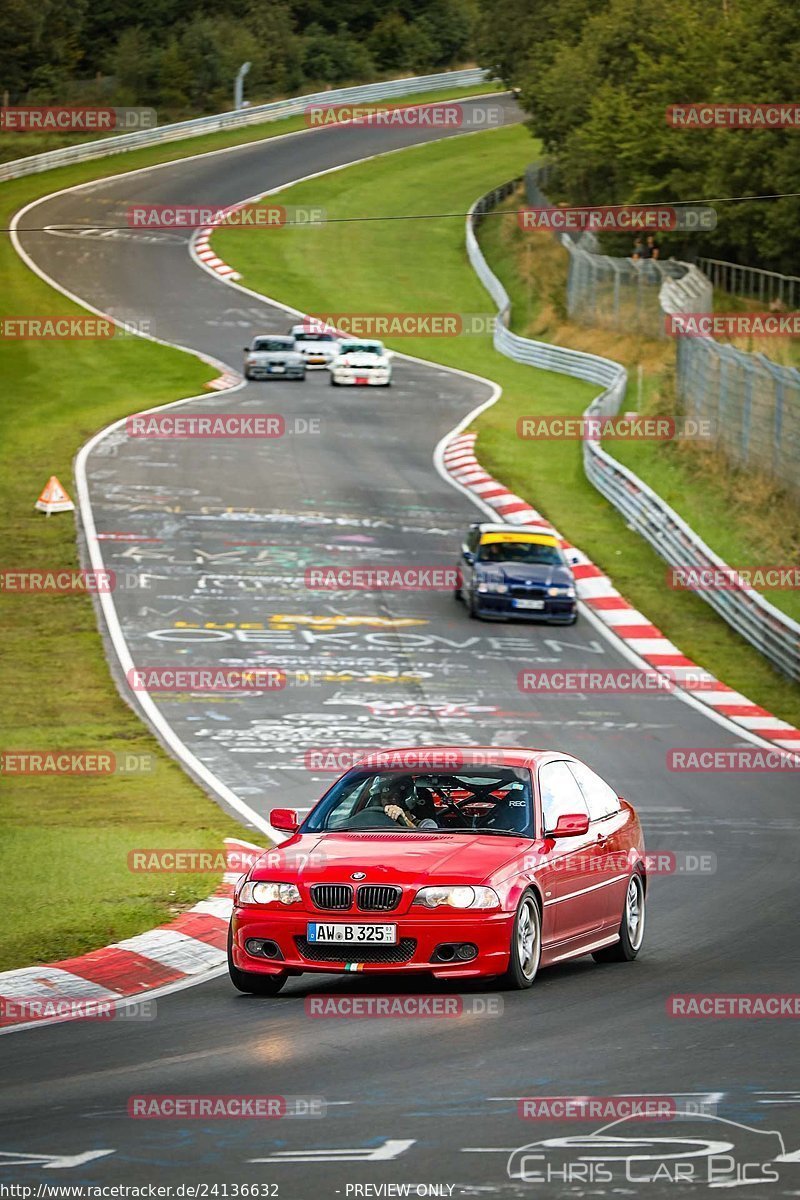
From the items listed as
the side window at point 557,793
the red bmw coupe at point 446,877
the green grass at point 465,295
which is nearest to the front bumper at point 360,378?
the green grass at point 465,295

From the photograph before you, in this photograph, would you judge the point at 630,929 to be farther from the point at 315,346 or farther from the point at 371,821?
the point at 315,346

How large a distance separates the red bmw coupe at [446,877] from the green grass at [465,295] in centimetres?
1360

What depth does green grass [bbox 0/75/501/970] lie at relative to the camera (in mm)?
14250

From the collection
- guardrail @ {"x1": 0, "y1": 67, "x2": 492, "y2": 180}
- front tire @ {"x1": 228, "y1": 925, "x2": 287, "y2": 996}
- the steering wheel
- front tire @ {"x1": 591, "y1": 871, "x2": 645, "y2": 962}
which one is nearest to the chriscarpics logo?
front tire @ {"x1": 228, "y1": 925, "x2": 287, "y2": 996}

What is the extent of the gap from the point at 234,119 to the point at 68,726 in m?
75.4

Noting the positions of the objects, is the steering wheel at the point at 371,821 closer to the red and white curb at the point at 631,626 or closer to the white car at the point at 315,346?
the red and white curb at the point at 631,626

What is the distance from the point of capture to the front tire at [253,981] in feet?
36.6

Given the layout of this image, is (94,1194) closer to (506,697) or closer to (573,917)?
(573,917)

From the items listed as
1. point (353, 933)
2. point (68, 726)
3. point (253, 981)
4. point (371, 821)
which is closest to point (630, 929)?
point (371, 821)

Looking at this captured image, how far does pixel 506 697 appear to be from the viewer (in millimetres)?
25703

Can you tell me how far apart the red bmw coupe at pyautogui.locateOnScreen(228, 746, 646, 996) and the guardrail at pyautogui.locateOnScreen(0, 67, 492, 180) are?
2888 inches

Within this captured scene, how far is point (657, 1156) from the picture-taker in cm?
735

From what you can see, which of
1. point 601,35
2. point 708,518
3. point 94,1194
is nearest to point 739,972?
point 94,1194

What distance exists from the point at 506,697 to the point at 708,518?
37.7 feet
